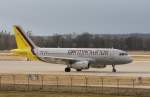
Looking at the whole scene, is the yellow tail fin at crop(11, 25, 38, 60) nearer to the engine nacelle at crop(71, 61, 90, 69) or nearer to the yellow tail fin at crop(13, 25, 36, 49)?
the yellow tail fin at crop(13, 25, 36, 49)

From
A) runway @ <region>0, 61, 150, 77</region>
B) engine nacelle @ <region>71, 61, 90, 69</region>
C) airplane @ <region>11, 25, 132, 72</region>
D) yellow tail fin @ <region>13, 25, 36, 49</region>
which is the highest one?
yellow tail fin @ <region>13, 25, 36, 49</region>

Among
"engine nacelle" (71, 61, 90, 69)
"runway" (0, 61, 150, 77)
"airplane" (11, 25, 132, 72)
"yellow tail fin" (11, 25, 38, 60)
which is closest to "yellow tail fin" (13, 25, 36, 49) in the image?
"yellow tail fin" (11, 25, 38, 60)

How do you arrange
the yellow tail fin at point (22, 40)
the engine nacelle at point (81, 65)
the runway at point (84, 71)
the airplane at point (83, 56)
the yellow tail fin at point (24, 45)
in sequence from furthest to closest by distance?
the yellow tail fin at point (22, 40) → the yellow tail fin at point (24, 45) → the airplane at point (83, 56) → the engine nacelle at point (81, 65) → the runway at point (84, 71)

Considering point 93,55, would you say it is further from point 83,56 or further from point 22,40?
point 22,40

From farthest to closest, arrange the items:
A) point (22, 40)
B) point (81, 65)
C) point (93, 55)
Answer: point (22, 40) < point (93, 55) < point (81, 65)

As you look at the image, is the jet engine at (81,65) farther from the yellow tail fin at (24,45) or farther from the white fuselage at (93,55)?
the yellow tail fin at (24,45)

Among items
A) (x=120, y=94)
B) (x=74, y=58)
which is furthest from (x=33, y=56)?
(x=120, y=94)

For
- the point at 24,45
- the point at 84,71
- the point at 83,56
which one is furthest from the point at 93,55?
the point at 24,45

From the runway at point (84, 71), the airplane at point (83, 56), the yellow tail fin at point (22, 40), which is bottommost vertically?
the runway at point (84, 71)

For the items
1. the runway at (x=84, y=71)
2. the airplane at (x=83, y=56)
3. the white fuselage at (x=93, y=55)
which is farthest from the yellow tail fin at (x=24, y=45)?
the runway at (x=84, y=71)

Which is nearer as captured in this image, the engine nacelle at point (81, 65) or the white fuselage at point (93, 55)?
the engine nacelle at point (81, 65)

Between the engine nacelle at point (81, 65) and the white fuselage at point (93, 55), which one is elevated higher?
the white fuselage at point (93, 55)

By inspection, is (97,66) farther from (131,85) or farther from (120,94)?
(120,94)

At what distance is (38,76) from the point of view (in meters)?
63.2
